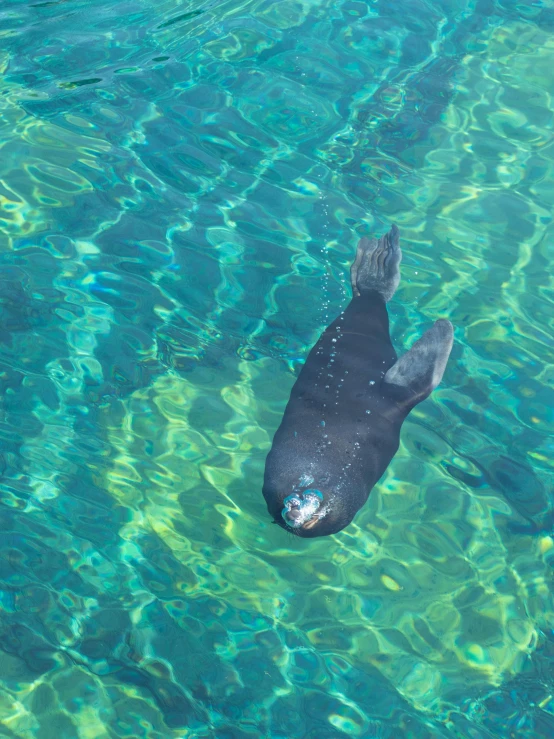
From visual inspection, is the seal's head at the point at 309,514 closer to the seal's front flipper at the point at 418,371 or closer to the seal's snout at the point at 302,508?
the seal's snout at the point at 302,508

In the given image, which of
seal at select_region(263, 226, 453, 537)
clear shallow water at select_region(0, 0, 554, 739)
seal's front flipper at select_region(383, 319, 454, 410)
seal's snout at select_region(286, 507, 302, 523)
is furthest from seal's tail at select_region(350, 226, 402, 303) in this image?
seal's snout at select_region(286, 507, 302, 523)

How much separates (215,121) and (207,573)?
4.18m

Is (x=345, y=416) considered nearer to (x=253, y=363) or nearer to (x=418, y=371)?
(x=418, y=371)

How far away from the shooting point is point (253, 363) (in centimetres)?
476

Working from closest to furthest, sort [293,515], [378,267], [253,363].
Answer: [293,515]
[253,363]
[378,267]

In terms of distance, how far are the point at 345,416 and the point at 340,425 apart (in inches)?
2.9

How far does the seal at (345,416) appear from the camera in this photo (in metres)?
3.65

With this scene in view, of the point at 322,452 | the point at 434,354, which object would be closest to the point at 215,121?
the point at 434,354

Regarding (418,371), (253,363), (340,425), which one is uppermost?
(418,371)

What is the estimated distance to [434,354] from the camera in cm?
420

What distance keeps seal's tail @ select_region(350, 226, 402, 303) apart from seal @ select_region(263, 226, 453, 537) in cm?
14

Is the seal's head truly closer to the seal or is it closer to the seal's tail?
the seal

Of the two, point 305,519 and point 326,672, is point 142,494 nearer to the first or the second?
point 305,519

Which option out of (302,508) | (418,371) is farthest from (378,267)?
(302,508)
